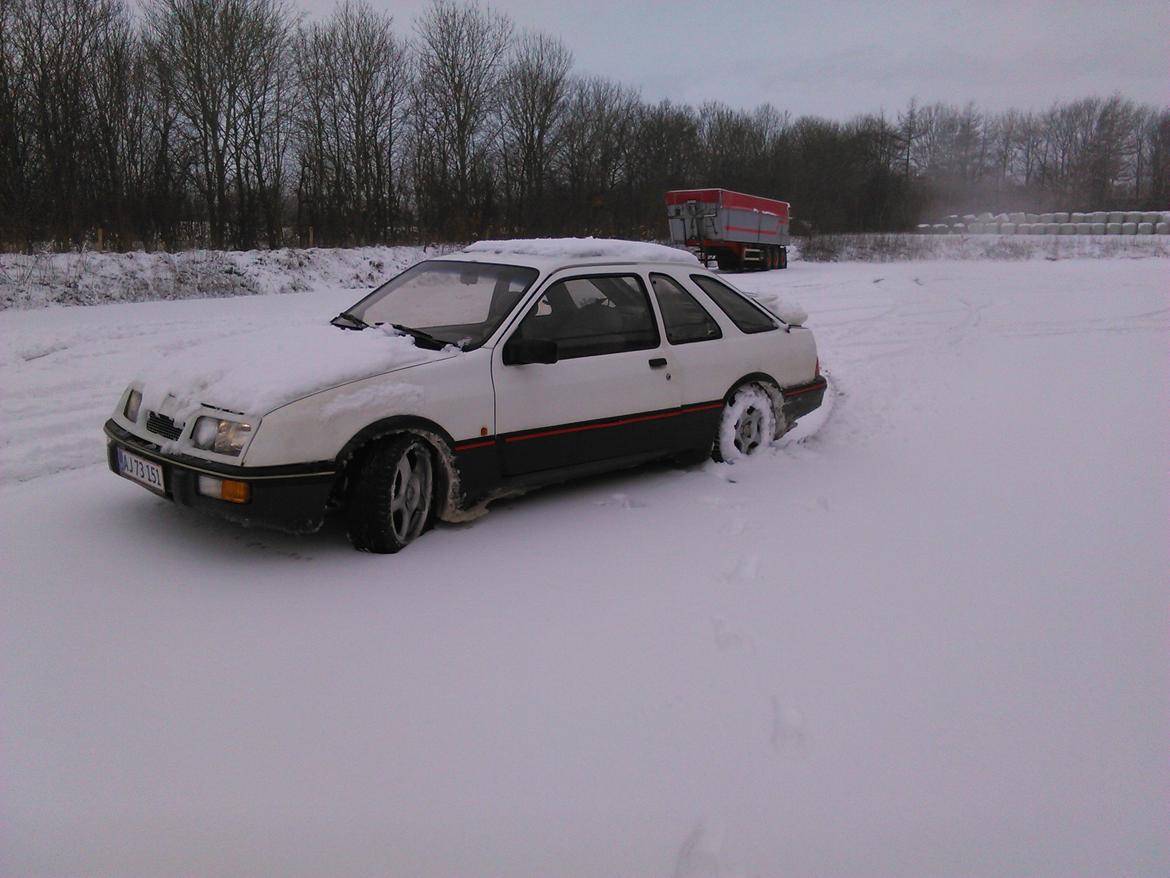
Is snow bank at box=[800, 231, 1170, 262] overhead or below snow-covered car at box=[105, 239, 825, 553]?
overhead

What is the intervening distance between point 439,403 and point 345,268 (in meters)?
18.0

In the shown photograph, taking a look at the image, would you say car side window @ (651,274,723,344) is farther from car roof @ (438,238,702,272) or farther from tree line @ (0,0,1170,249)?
tree line @ (0,0,1170,249)

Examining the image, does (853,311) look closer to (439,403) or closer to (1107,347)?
(1107,347)

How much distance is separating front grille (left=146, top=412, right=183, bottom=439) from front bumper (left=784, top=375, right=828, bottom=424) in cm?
409

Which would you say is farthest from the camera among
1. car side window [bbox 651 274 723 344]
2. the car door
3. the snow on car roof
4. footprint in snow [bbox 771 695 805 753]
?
car side window [bbox 651 274 723 344]

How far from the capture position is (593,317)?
5.40 metres

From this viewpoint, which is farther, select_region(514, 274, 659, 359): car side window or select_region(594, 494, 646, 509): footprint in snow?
select_region(594, 494, 646, 509): footprint in snow

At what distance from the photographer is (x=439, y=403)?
4.53 m

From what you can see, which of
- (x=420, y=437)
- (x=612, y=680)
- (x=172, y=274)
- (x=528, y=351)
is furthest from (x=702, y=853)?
(x=172, y=274)

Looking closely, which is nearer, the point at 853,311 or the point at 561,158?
the point at 853,311

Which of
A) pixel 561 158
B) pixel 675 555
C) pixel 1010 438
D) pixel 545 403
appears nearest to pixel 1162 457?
pixel 1010 438

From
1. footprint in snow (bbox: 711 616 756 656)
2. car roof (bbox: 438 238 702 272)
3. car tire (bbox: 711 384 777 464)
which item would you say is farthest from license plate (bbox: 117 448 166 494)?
car tire (bbox: 711 384 777 464)

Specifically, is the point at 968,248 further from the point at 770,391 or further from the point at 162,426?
the point at 162,426

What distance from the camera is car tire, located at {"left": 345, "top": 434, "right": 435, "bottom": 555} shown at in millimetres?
4316
